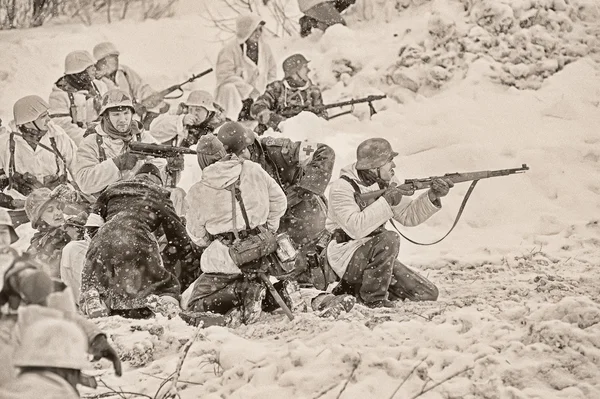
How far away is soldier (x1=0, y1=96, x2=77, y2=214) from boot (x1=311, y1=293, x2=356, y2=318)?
1.77 meters

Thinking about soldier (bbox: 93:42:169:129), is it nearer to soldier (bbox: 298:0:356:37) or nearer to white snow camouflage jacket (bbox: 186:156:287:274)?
soldier (bbox: 298:0:356:37)

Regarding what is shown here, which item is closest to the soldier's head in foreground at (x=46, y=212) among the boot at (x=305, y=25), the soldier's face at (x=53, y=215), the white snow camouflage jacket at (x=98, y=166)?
the soldier's face at (x=53, y=215)

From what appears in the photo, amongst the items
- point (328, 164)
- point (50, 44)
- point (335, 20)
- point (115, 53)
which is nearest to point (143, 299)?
point (328, 164)

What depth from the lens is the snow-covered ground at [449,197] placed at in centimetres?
346

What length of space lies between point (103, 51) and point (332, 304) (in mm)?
3650

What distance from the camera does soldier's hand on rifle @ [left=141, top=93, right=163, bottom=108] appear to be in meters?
7.51

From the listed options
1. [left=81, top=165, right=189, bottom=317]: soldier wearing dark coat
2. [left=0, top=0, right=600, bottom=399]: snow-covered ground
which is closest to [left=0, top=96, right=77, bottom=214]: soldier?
[left=81, top=165, right=189, bottom=317]: soldier wearing dark coat

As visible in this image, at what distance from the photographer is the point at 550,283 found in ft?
14.5

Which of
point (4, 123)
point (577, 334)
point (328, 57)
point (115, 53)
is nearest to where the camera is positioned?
point (577, 334)

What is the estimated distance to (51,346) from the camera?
2.44 metres

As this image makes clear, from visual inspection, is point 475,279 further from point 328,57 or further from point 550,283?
point 328,57

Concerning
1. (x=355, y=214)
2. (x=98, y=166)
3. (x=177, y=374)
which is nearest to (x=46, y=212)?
(x=98, y=166)

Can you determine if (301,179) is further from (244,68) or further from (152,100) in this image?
(152,100)

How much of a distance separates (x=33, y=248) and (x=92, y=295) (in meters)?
0.57
